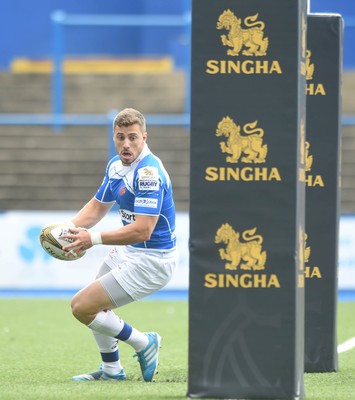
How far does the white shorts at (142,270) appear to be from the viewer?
8.33m

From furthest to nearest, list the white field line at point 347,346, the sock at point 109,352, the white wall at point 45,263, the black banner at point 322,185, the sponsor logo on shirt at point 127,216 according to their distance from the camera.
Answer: the white wall at point 45,263 → the white field line at point 347,346 → the black banner at point 322,185 → the sock at point 109,352 → the sponsor logo on shirt at point 127,216

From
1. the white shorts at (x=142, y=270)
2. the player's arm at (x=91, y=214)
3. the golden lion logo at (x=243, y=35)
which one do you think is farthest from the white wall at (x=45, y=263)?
the golden lion logo at (x=243, y=35)

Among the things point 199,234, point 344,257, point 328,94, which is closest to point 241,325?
point 199,234

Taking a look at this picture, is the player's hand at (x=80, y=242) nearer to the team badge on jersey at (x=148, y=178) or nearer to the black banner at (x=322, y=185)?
the team badge on jersey at (x=148, y=178)

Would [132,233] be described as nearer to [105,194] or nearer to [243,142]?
[105,194]

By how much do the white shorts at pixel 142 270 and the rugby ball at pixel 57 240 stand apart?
399mm

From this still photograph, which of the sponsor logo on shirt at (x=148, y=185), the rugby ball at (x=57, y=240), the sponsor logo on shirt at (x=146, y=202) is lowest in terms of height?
the rugby ball at (x=57, y=240)

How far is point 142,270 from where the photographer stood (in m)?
8.39

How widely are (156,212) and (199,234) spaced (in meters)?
0.93

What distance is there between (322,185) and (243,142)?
2.28 metres

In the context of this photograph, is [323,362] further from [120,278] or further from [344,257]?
[344,257]

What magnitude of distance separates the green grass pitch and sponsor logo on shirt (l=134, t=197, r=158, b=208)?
1.21 metres

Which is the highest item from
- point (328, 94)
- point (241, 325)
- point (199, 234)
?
point (328, 94)

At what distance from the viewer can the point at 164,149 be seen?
822 inches
